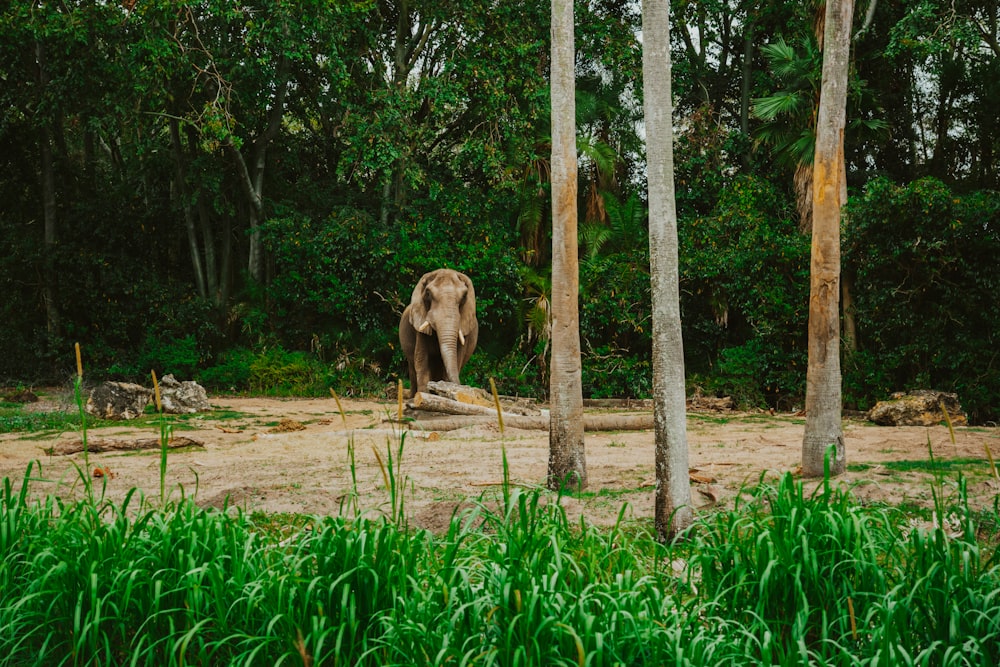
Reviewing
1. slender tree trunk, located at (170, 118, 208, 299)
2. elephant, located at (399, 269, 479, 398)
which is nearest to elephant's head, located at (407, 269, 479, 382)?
elephant, located at (399, 269, 479, 398)

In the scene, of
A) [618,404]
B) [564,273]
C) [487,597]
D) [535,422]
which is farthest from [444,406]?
[487,597]

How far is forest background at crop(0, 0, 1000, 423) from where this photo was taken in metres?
14.9

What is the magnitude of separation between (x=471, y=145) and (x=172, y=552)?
14054mm

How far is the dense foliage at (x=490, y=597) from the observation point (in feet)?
9.82

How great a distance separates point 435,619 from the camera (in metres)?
3.12

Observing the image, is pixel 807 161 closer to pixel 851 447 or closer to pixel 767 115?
pixel 767 115

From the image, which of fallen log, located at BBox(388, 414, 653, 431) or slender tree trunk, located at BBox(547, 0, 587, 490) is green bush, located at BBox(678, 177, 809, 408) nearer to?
fallen log, located at BBox(388, 414, 653, 431)

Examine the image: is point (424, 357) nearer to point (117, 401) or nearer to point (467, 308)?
point (467, 308)

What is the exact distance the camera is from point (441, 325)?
42.4ft

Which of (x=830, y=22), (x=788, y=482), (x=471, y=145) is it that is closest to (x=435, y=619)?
(x=788, y=482)

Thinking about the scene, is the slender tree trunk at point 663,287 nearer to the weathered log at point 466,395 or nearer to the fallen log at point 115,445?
the fallen log at point 115,445

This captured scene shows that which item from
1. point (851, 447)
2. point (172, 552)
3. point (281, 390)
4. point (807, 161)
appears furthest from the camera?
point (281, 390)

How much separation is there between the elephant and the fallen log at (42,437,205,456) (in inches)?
169

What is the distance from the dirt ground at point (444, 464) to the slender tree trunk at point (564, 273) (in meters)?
0.39
